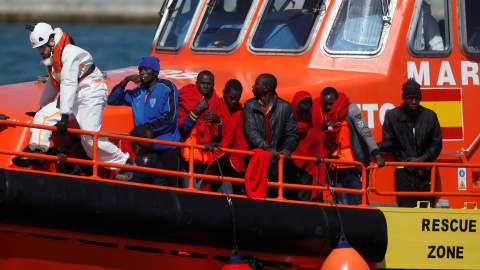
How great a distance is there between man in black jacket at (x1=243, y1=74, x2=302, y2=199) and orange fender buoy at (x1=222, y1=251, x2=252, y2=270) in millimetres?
1028

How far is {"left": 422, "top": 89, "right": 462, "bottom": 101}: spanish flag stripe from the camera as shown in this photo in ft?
30.4

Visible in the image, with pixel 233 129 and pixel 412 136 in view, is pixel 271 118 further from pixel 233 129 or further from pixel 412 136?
pixel 412 136

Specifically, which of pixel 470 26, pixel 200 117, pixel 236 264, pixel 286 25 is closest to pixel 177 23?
pixel 286 25

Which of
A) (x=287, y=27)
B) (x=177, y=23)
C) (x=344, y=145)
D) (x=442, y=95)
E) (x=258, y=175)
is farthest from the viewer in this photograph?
(x=177, y=23)

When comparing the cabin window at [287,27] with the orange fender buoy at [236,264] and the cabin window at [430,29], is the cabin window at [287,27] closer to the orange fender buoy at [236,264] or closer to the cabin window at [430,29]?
the cabin window at [430,29]

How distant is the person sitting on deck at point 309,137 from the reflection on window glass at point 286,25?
1124 millimetres

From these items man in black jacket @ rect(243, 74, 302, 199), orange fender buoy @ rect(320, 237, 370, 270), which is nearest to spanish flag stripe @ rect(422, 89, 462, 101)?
man in black jacket @ rect(243, 74, 302, 199)

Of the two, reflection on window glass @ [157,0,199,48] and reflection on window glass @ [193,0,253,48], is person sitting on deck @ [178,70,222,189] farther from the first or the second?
reflection on window glass @ [157,0,199,48]

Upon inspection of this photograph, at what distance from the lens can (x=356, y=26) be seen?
936 cm

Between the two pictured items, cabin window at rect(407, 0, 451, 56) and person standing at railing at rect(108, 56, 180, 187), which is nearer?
person standing at railing at rect(108, 56, 180, 187)

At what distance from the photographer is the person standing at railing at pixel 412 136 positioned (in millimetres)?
8891

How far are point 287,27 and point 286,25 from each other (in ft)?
0.08

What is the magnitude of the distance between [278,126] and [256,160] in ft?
1.90

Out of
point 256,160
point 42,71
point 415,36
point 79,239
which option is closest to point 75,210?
point 79,239
